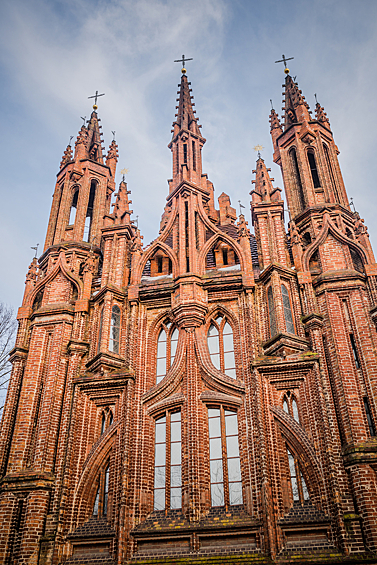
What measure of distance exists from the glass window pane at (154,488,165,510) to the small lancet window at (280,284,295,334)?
6.20 m

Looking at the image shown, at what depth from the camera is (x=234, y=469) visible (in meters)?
16.0

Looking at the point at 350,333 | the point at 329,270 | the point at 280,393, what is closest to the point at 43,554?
the point at 280,393

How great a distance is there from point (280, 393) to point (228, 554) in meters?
4.67

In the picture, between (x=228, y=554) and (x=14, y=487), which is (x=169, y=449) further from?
(x=14, y=487)

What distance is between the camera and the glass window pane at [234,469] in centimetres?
1592

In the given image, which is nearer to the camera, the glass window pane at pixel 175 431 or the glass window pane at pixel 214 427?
the glass window pane at pixel 214 427

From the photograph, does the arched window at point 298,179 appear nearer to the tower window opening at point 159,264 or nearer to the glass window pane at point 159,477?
the tower window opening at point 159,264

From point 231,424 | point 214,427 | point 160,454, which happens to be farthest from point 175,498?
point 231,424

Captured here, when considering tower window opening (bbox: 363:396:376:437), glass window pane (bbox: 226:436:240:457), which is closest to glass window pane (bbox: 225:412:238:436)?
glass window pane (bbox: 226:436:240:457)

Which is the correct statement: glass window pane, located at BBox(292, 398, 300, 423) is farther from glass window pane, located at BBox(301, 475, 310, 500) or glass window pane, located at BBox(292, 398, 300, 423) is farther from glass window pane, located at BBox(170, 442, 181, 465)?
glass window pane, located at BBox(170, 442, 181, 465)

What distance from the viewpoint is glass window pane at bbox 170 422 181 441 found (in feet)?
55.8

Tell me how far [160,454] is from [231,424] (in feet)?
7.64

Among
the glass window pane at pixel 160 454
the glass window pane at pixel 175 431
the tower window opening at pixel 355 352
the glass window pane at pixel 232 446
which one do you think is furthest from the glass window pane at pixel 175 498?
the tower window opening at pixel 355 352

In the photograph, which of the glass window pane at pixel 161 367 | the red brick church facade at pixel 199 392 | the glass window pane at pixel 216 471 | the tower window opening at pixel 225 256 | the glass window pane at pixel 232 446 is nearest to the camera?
the red brick church facade at pixel 199 392
